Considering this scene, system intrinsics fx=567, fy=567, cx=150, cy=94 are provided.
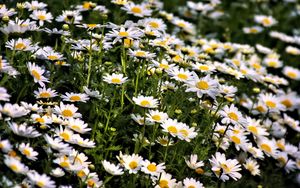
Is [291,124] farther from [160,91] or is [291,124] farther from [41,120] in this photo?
[41,120]

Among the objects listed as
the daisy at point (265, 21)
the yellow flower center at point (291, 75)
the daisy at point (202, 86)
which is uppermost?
the daisy at point (202, 86)

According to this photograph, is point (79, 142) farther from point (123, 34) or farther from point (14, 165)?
point (123, 34)

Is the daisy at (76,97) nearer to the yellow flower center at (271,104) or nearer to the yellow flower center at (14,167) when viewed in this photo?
the yellow flower center at (14,167)

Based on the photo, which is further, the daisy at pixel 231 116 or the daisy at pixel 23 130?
the daisy at pixel 231 116

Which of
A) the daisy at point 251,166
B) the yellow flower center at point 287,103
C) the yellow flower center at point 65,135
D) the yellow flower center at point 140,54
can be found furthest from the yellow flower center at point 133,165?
the yellow flower center at point 287,103

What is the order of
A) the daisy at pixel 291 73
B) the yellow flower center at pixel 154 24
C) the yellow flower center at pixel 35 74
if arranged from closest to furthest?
the yellow flower center at pixel 35 74 → the yellow flower center at pixel 154 24 → the daisy at pixel 291 73

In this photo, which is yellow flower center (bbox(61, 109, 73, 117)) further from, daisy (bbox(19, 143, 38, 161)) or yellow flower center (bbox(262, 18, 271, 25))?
yellow flower center (bbox(262, 18, 271, 25))

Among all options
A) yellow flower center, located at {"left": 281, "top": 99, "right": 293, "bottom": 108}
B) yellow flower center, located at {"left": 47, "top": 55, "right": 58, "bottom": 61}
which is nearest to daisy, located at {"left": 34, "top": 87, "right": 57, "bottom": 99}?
yellow flower center, located at {"left": 47, "top": 55, "right": 58, "bottom": 61}

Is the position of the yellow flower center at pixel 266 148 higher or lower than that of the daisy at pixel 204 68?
lower
